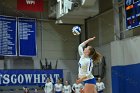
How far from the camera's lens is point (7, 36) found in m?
20.5

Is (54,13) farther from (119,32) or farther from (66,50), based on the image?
(119,32)

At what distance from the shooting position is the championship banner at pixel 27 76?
1970 cm

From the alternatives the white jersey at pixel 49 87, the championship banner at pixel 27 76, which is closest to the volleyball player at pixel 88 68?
the championship banner at pixel 27 76

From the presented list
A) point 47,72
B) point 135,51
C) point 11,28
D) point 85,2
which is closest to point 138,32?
point 135,51

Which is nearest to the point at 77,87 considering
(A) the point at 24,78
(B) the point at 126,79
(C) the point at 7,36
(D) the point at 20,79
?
A: (A) the point at 24,78

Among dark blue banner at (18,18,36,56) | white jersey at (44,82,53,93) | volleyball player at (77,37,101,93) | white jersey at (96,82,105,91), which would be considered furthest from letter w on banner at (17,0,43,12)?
volleyball player at (77,37,101,93)

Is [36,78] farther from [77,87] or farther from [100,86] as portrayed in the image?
[100,86]

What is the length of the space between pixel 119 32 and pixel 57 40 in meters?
5.71

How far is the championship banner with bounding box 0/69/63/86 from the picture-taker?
19.7 meters

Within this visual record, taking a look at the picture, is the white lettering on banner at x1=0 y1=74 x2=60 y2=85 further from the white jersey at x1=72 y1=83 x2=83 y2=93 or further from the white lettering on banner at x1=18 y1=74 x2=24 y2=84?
the white jersey at x1=72 y1=83 x2=83 y2=93

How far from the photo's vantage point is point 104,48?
20891mm

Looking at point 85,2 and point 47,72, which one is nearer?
point 85,2

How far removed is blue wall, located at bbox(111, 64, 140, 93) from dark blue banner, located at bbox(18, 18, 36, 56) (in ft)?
18.4

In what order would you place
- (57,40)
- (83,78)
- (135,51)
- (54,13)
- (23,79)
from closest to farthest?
(83,78), (135,51), (23,79), (54,13), (57,40)
